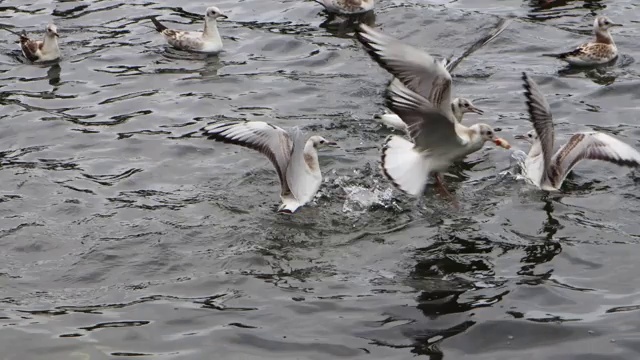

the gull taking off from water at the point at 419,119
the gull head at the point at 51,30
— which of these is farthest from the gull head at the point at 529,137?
the gull head at the point at 51,30

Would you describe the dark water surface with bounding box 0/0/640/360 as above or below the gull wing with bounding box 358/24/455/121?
below

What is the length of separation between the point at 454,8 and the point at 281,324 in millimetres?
9878

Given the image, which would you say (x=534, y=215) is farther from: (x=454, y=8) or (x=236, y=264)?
(x=454, y=8)

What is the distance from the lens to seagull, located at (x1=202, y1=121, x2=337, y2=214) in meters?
9.88

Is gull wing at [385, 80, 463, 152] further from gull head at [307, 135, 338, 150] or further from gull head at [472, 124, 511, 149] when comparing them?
gull head at [307, 135, 338, 150]

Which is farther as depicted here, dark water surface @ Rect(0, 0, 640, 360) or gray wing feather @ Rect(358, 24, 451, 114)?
gray wing feather @ Rect(358, 24, 451, 114)

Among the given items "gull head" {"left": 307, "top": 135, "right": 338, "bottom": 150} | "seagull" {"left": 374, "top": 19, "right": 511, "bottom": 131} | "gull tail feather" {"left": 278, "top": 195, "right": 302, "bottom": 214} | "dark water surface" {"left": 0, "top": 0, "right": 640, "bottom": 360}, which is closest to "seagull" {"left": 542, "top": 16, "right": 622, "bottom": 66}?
"dark water surface" {"left": 0, "top": 0, "right": 640, "bottom": 360}

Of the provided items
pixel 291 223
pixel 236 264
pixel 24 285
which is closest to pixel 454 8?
pixel 291 223

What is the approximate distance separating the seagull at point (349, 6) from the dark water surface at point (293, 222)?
1220mm

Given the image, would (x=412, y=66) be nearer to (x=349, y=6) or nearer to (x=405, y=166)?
(x=405, y=166)

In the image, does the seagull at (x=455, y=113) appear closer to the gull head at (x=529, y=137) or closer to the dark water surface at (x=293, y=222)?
the dark water surface at (x=293, y=222)

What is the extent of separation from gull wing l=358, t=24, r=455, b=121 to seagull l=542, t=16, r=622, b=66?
16.9ft

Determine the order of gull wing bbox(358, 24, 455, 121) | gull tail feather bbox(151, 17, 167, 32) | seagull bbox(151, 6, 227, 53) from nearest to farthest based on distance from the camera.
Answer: gull wing bbox(358, 24, 455, 121)
seagull bbox(151, 6, 227, 53)
gull tail feather bbox(151, 17, 167, 32)

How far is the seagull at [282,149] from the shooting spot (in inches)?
389
